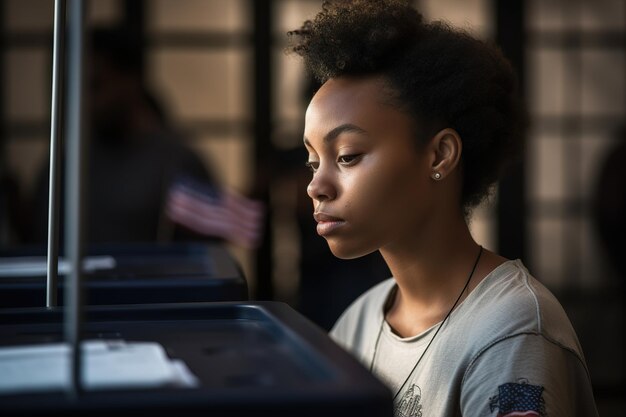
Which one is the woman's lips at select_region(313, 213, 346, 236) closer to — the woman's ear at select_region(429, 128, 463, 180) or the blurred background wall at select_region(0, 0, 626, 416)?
the woman's ear at select_region(429, 128, 463, 180)

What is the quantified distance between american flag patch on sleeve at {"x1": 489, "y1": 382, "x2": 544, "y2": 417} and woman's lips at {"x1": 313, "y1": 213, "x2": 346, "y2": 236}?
303mm

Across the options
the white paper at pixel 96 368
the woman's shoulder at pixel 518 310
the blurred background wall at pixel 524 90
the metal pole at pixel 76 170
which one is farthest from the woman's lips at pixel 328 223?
the blurred background wall at pixel 524 90

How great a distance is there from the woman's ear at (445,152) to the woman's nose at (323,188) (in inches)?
6.1

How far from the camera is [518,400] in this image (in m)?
1.20

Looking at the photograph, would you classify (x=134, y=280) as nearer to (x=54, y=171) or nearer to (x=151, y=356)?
(x=54, y=171)

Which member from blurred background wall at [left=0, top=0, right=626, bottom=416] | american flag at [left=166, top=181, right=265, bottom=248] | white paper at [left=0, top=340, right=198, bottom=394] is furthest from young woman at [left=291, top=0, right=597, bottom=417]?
blurred background wall at [left=0, top=0, right=626, bottom=416]

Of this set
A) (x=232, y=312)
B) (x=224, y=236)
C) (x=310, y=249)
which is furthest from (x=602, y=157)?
(x=232, y=312)

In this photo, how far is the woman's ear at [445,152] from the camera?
1433 mm

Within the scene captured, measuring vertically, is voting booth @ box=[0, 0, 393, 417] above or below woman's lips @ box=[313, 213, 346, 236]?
below

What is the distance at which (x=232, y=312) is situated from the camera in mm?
1173

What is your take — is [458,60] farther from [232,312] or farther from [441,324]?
[232,312]

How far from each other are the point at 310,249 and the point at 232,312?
8.47ft

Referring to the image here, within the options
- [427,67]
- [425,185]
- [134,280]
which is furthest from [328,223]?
[134,280]

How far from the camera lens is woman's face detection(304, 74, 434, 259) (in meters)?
1.37
